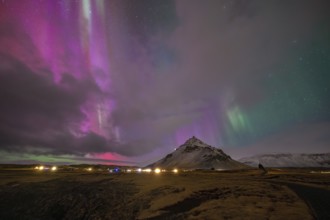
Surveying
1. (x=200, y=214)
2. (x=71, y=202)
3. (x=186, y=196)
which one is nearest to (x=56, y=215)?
(x=71, y=202)

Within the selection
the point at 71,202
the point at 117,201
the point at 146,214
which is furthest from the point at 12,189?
the point at 146,214

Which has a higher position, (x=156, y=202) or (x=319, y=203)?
(x=156, y=202)

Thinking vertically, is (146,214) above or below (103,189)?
below

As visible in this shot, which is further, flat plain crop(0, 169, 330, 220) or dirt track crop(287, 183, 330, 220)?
flat plain crop(0, 169, 330, 220)

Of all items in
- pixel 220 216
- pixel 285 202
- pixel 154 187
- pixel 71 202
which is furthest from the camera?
pixel 154 187

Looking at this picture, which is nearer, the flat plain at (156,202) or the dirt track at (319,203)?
the dirt track at (319,203)

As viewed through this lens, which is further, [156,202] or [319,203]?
[156,202]

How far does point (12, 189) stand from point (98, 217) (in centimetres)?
2259

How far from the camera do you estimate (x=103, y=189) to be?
3678 centimetres

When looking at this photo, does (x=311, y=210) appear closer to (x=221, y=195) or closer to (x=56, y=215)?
(x=221, y=195)

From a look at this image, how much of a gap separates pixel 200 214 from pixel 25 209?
2477 centimetres

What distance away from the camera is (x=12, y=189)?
4091cm

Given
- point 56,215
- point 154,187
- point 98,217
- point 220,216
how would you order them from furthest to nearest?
1. point 154,187
2. point 56,215
3. point 98,217
4. point 220,216

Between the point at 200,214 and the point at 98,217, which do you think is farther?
the point at 98,217
